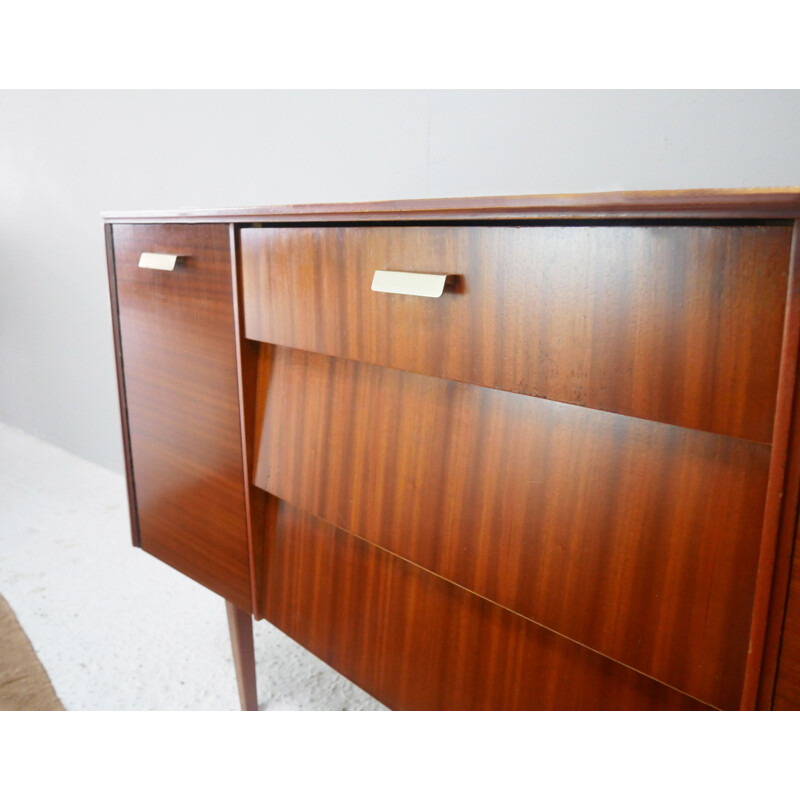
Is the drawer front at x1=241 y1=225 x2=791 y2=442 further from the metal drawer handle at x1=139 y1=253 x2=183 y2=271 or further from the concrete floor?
the concrete floor

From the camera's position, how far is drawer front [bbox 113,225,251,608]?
39.9 inches

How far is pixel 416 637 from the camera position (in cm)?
84

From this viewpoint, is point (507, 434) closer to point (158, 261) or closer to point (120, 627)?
point (158, 261)

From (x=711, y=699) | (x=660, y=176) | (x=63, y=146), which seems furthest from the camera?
(x=63, y=146)

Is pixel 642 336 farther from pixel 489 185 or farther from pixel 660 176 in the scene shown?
pixel 489 185

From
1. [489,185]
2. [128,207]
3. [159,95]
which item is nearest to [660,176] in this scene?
[489,185]

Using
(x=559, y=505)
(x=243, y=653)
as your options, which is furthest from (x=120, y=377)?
(x=559, y=505)

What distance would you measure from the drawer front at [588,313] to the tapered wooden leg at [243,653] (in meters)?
0.65

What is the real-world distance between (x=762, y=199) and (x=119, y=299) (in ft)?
3.44

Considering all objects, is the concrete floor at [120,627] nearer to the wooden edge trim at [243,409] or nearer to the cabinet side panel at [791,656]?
the wooden edge trim at [243,409]

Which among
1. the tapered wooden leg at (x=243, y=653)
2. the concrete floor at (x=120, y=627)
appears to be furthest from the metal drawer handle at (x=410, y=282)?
the concrete floor at (x=120, y=627)

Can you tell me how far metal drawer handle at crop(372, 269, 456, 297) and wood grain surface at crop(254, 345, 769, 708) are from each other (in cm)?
11

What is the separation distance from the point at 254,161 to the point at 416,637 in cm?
138

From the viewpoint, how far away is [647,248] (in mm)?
542
